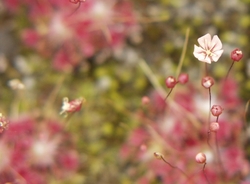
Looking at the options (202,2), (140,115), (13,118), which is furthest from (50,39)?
(202,2)

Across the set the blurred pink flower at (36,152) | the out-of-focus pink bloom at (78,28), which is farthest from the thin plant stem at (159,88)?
the blurred pink flower at (36,152)

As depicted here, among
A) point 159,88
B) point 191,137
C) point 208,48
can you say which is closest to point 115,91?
point 159,88

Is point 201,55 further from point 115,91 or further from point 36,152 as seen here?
point 36,152

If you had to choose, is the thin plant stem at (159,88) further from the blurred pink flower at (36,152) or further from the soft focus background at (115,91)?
the blurred pink flower at (36,152)

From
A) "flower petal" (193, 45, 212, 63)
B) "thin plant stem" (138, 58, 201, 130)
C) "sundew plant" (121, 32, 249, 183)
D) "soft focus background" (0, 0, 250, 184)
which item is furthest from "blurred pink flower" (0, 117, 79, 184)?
"flower petal" (193, 45, 212, 63)

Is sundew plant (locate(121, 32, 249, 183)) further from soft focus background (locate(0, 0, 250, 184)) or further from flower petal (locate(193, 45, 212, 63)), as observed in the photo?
flower petal (locate(193, 45, 212, 63))

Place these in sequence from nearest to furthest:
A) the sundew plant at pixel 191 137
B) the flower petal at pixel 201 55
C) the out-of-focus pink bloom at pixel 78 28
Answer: the flower petal at pixel 201 55 < the sundew plant at pixel 191 137 < the out-of-focus pink bloom at pixel 78 28
